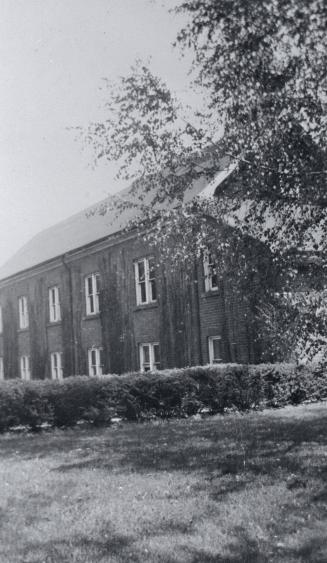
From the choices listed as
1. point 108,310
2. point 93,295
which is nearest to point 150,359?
point 108,310

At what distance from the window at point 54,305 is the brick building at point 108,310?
49mm

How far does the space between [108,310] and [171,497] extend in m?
16.8

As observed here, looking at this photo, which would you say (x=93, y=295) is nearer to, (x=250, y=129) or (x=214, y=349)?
(x=214, y=349)

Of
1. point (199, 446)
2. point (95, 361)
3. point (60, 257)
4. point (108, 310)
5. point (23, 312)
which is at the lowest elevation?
point (199, 446)

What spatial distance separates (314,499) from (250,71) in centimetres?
543

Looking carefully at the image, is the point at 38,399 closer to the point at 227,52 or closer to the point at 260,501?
the point at 260,501

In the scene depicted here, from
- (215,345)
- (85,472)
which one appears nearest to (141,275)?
(215,345)

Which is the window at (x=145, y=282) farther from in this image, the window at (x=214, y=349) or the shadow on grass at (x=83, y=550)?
the shadow on grass at (x=83, y=550)

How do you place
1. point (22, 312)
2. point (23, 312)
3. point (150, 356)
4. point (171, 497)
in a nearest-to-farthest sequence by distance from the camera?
point (171, 497)
point (150, 356)
point (23, 312)
point (22, 312)

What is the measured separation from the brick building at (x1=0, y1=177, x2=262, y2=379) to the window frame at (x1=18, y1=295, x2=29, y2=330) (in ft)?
0.18

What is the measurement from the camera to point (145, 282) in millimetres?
21688

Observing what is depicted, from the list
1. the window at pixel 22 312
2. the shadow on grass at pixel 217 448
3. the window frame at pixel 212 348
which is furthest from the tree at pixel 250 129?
the window at pixel 22 312

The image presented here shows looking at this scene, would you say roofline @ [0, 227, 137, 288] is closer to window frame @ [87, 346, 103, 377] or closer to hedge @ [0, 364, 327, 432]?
window frame @ [87, 346, 103, 377]

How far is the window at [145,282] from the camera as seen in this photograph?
2148 cm
